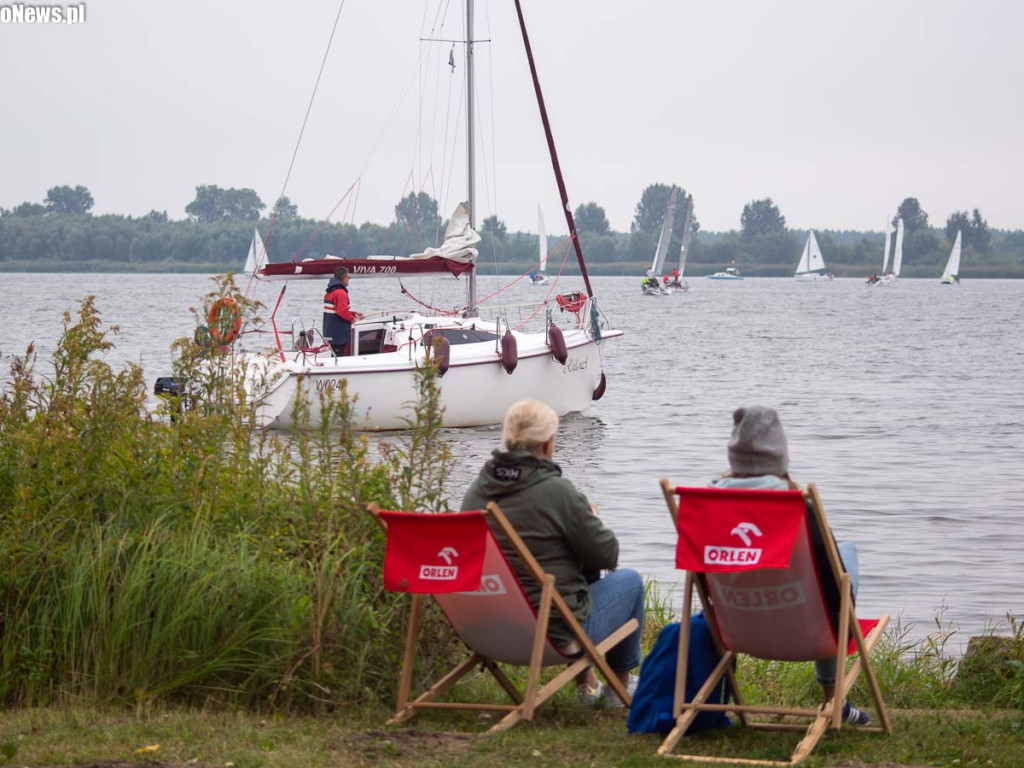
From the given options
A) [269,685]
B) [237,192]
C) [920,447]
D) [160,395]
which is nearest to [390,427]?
[920,447]

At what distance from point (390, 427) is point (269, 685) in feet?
46.8

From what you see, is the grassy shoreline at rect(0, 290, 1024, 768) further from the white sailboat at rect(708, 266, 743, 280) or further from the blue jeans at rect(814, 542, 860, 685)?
the white sailboat at rect(708, 266, 743, 280)

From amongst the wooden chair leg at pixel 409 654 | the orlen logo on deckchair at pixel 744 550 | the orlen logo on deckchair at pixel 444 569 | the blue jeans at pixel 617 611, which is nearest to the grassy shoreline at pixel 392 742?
the wooden chair leg at pixel 409 654

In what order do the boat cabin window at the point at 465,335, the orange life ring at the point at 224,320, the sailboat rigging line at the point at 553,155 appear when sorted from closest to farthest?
1. the orange life ring at the point at 224,320
2. the boat cabin window at the point at 465,335
3. the sailboat rigging line at the point at 553,155

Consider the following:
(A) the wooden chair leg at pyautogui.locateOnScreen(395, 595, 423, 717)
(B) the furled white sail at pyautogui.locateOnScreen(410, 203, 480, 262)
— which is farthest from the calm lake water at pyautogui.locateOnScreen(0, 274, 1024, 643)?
(A) the wooden chair leg at pyautogui.locateOnScreen(395, 595, 423, 717)

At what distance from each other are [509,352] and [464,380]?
724 mm

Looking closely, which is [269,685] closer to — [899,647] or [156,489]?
[156,489]

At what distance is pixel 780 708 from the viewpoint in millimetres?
5488

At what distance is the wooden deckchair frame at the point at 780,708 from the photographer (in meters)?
5.11

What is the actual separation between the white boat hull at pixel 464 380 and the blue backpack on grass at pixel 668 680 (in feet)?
40.5

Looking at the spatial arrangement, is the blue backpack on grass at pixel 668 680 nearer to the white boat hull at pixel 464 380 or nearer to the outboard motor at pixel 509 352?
the white boat hull at pixel 464 380

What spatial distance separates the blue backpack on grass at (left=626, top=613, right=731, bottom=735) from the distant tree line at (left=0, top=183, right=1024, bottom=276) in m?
89.8

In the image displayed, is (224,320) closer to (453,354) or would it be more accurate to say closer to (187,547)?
(187,547)

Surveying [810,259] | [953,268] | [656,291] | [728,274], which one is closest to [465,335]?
[656,291]
